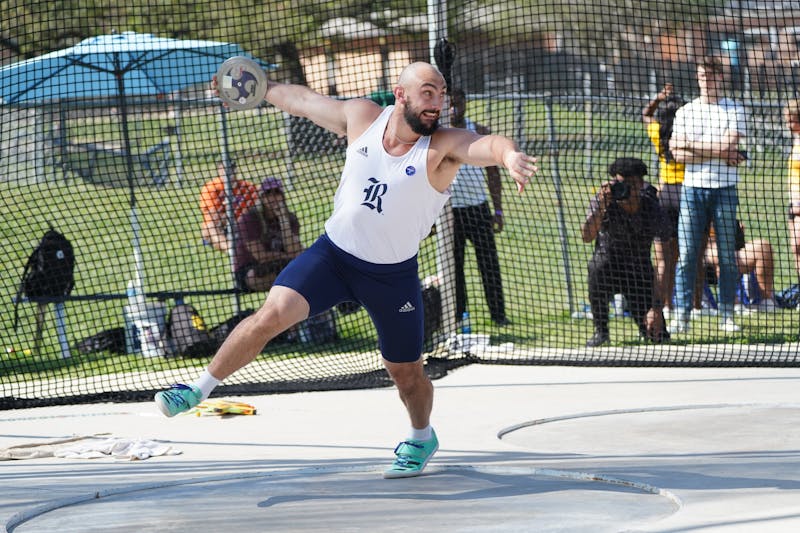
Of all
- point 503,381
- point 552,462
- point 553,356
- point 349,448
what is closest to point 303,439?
point 349,448

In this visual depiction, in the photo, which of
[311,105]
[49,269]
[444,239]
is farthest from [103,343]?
[311,105]

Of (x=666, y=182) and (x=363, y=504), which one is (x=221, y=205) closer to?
(x=666, y=182)

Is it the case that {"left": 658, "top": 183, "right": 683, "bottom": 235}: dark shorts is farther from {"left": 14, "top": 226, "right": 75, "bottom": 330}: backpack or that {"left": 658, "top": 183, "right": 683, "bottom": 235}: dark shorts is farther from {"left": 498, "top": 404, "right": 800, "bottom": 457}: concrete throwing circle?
{"left": 14, "top": 226, "right": 75, "bottom": 330}: backpack

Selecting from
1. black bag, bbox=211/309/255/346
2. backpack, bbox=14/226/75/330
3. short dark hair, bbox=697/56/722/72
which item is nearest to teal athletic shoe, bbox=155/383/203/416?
black bag, bbox=211/309/255/346

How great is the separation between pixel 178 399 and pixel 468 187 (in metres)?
5.93

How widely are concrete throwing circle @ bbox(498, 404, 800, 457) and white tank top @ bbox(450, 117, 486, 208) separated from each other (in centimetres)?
355

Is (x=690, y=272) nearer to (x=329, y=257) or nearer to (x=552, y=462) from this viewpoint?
(x=552, y=462)

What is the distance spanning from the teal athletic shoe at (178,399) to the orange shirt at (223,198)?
579cm

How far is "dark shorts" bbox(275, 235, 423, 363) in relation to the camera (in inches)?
239

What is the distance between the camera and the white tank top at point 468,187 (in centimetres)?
1117

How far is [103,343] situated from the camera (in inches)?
447

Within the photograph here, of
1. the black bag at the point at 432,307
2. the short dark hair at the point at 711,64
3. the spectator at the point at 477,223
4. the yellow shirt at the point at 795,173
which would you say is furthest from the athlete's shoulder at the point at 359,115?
the yellow shirt at the point at 795,173

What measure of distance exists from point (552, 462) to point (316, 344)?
496 cm

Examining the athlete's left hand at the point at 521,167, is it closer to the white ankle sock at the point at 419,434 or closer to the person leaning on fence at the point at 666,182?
the white ankle sock at the point at 419,434
